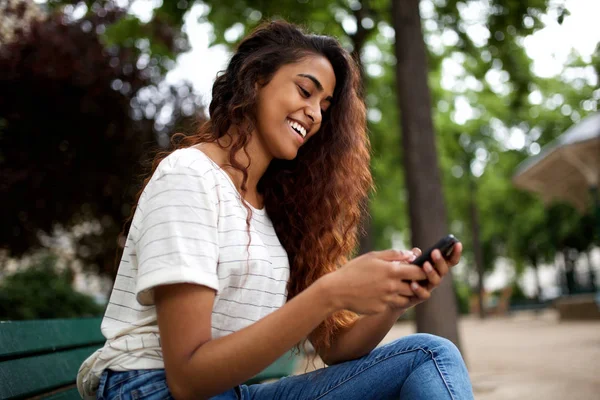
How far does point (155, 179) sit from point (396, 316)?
0.90m

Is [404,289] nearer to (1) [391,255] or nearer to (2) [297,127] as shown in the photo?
(1) [391,255]

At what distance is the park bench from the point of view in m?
2.24

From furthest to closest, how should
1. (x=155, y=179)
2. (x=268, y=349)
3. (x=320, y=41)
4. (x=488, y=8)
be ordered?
(x=488, y=8)
(x=320, y=41)
(x=155, y=179)
(x=268, y=349)

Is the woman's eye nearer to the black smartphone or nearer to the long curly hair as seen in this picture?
the long curly hair

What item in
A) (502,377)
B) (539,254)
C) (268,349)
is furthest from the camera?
(539,254)

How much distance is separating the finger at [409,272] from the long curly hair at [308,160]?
62cm

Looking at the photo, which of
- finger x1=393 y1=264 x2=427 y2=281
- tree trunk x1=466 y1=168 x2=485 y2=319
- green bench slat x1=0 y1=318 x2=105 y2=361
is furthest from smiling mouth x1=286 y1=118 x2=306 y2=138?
tree trunk x1=466 y1=168 x2=485 y2=319

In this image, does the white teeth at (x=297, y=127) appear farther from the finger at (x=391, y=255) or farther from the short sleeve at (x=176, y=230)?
the finger at (x=391, y=255)

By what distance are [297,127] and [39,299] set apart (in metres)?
7.26

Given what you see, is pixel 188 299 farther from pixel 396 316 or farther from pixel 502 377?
pixel 502 377

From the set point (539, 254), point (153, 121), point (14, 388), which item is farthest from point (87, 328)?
point (539, 254)

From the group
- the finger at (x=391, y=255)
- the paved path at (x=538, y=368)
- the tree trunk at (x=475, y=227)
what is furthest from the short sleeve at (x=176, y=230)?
the tree trunk at (x=475, y=227)

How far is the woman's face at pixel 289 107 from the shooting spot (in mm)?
2164

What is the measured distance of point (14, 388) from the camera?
2.23 metres
